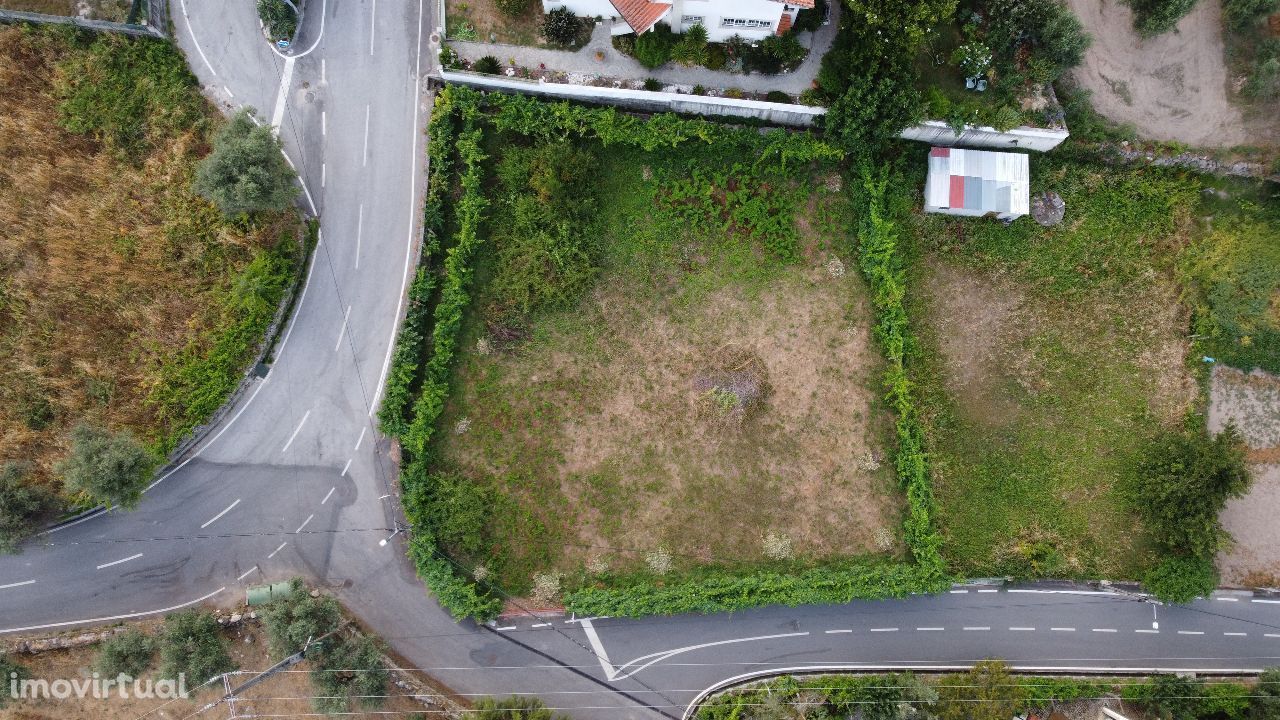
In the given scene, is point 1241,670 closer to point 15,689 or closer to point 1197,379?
point 1197,379

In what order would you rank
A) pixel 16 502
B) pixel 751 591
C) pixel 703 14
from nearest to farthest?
pixel 16 502, pixel 703 14, pixel 751 591

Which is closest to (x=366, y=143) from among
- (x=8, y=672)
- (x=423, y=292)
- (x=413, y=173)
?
(x=413, y=173)

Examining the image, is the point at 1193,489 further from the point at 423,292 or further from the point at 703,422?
the point at 423,292

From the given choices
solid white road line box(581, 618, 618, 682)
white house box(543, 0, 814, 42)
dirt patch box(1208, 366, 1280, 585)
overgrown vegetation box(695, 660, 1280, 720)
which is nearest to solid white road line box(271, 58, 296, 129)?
white house box(543, 0, 814, 42)

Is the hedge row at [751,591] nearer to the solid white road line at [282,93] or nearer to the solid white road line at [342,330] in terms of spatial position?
the solid white road line at [342,330]

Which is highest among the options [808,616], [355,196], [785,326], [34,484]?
[355,196]

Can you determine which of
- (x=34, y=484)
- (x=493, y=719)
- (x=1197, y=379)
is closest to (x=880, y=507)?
(x=1197, y=379)

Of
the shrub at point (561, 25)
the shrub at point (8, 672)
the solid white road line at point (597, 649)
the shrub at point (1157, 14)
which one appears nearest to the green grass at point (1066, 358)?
the shrub at point (1157, 14)
